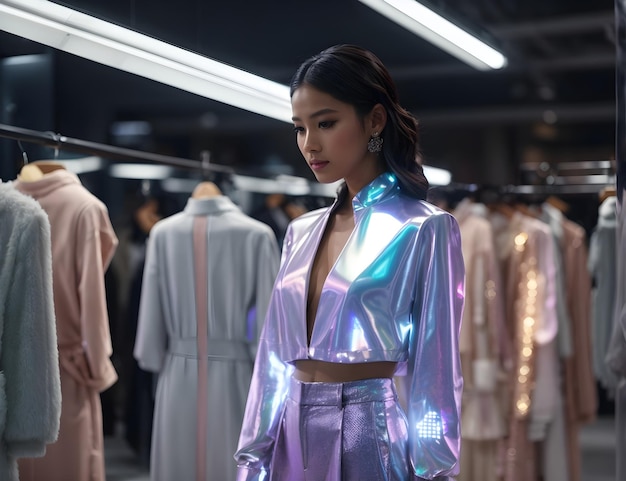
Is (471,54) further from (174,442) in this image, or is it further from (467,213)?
(174,442)

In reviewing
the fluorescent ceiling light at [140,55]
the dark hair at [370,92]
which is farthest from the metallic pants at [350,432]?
the fluorescent ceiling light at [140,55]

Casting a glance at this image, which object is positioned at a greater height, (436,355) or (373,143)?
(373,143)

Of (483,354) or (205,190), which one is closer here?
(205,190)

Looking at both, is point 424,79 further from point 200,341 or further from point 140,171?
point 200,341

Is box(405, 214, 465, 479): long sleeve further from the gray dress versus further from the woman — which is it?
the gray dress

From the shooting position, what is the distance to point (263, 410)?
226cm

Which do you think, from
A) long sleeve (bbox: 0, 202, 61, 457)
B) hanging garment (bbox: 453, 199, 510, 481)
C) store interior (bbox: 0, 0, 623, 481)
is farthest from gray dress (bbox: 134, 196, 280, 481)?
hanging garment (bbox: 453, 199, 510, 481)

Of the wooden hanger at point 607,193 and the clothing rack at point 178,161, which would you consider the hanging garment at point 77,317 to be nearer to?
the clothing rack at point 178,161

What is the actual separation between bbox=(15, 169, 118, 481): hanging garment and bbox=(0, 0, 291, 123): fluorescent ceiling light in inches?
15.5

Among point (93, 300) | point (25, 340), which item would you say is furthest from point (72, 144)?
point (25, 340)

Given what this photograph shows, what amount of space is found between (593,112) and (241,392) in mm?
2172

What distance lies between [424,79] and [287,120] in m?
1.10

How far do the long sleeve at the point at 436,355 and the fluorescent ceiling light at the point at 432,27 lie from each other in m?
1.40

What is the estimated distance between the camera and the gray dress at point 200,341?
3.46m
